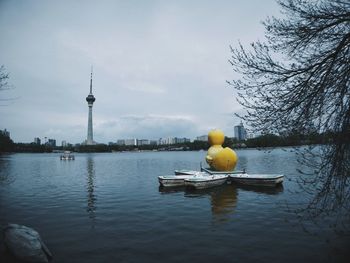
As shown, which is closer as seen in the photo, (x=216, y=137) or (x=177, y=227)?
(x=177, y=227)

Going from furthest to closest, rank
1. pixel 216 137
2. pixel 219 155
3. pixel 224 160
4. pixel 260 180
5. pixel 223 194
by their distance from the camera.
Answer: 1. pixel 216 137
2. pixel 224 160
3. pixel 219 155
4. pixel 260 180
5. pixel 223 194

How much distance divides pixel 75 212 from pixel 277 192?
640 inches

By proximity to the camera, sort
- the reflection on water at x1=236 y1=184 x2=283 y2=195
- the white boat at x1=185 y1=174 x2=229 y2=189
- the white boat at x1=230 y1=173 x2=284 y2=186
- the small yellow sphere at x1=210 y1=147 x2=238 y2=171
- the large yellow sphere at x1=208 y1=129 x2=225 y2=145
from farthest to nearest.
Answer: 1. the large yellow sphere at x1=208 y1=129 x2=225 y2=145
2. the small yellow sphere at x1=210 y1=147 x2=238 y2=171
3. the white boat at x1=230 y1=173 x2=284 y2=186
4. the white boat at x1=185 y1=174 x2=229 y2=189
5. the reflection on water at x1=236 y1=184 x2=283 y2=195

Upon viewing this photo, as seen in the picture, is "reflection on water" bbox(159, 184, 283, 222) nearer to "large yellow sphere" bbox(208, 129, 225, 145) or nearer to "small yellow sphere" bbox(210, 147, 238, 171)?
"small yellow sphere" bbox(210, 147, 238, 171)

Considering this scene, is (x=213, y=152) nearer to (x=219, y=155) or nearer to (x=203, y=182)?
(x=219, y=155)

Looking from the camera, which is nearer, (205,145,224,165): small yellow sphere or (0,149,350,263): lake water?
(0,149,350,263): lake water

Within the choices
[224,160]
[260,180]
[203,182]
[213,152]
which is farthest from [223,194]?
[213,152]

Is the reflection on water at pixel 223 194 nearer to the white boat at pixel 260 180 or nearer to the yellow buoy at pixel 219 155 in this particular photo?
the white boat at pixel 260 180

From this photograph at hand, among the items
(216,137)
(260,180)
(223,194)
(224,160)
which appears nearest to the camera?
(223,194)

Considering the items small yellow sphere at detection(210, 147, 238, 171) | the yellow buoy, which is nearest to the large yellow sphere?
the yellow buoy

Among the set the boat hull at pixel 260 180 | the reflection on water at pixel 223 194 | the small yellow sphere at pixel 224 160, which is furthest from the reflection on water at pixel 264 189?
the small yellow sphere at pixel 224 160

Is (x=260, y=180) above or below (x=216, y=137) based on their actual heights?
below

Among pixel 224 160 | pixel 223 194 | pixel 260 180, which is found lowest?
pixel 223 194

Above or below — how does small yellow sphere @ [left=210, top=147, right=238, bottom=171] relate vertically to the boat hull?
above
